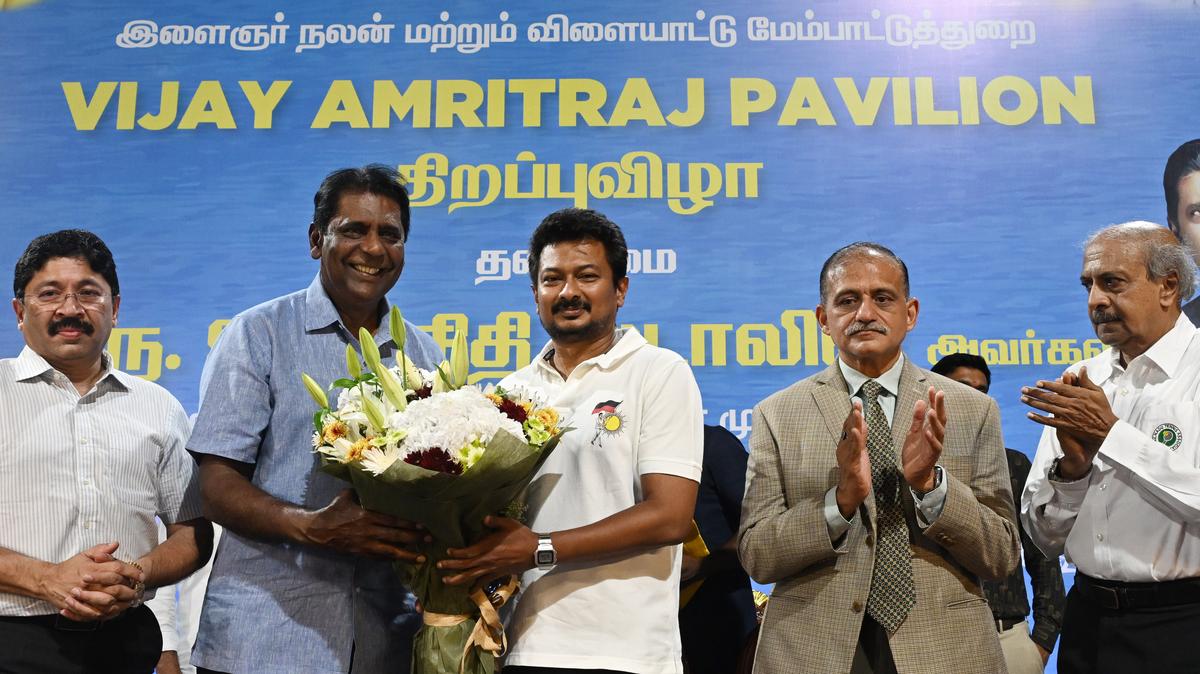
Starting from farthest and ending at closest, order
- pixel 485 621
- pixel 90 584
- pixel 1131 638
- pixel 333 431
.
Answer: pixel 1131 638
pixel 90 584
pixel 485 621
pixel 333 431

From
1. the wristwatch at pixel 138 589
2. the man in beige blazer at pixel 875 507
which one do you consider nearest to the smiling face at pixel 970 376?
the man in beige blazer at pixel 875 507

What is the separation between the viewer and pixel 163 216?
4.47 m

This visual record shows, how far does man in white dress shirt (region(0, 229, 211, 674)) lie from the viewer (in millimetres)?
2379

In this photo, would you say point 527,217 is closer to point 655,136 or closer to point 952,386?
point 655,136

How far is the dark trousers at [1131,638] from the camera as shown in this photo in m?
2.53

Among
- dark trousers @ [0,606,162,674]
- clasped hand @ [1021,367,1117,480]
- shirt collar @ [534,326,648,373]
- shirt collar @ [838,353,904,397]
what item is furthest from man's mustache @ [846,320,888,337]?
dark trousers @ [0,606,162,674]

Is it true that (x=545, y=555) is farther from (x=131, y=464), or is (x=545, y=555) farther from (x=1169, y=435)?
(x=1169, y=435)

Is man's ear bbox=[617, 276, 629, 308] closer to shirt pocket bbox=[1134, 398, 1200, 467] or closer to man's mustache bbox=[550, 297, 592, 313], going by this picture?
man's mustache bbox=[550, 297, 592, 313]

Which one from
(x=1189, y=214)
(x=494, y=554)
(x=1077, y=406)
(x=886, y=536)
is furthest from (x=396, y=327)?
(x=1189, y=214)

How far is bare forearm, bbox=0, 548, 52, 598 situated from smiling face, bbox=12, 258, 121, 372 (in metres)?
0.52

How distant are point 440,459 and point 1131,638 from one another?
5.93 feet

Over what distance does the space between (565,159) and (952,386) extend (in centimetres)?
238

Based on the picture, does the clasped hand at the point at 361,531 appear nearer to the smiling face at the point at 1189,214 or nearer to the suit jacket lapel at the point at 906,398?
the suit jacket lapel at the point at 906,398

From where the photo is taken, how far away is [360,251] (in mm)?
2486
